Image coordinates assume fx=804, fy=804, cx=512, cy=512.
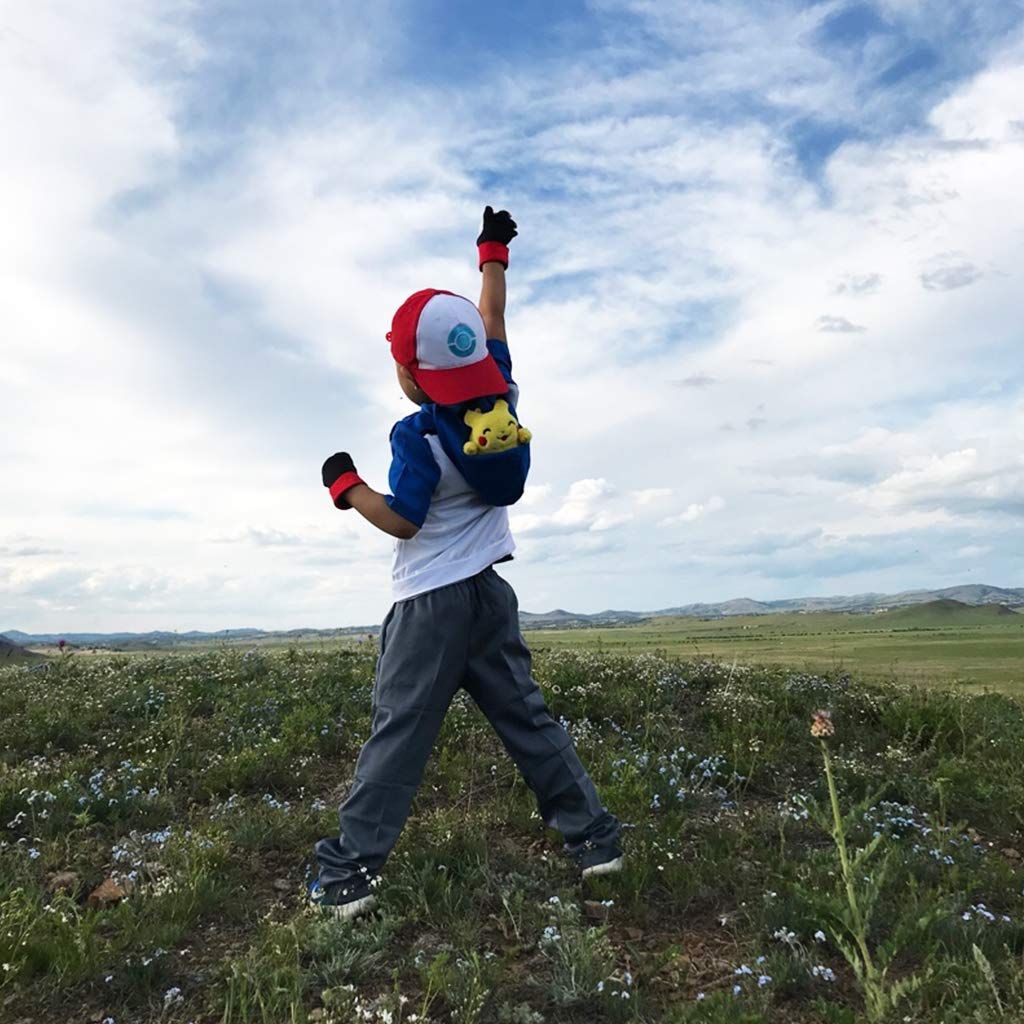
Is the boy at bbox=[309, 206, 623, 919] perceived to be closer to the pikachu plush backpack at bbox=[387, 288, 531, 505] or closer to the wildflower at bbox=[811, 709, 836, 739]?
the pikachu plush backpack at bbox=[387, 288, 531, 505]

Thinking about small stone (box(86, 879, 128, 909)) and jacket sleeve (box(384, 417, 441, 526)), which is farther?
small stone (box(86, 879, 128, 909))

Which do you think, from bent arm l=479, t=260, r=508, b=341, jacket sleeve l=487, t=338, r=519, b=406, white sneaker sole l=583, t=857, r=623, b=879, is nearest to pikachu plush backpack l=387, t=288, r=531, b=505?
jacket sleeve l=487, t=338, r=519, b=406

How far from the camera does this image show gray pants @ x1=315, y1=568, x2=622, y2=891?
162 inches

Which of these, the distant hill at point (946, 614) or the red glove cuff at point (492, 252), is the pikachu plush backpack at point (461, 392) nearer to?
the red glove cuff at point (492, 252)

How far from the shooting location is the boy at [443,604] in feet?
13.4

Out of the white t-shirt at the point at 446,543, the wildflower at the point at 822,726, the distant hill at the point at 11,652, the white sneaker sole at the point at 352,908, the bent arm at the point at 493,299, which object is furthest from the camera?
the distant hill at the point at 11,652

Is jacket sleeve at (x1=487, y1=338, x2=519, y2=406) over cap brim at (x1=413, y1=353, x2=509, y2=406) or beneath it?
over

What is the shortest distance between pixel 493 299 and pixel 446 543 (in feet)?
5.12

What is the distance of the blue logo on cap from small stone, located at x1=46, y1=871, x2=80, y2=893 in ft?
11.9

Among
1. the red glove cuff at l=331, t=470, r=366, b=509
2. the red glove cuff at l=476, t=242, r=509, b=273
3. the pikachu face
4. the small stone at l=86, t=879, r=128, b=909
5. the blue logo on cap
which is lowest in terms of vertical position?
the small stone at l=86, t=879, r=128, b=909

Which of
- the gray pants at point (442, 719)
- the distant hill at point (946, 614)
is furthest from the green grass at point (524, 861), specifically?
the distant hill at point (946, 614)

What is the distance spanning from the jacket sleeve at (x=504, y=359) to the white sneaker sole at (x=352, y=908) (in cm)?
268

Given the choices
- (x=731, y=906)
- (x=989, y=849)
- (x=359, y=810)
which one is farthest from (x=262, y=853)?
(x=989, y=849)

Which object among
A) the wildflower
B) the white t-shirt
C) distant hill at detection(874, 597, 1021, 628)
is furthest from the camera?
distant hill at detection(874, 597, 1021, 628)
